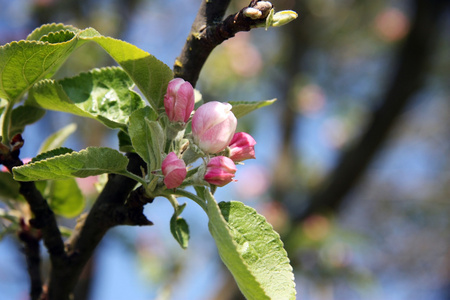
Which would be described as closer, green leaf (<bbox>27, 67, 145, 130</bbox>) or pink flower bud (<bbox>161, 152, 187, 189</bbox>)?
pink flower bud (<bbox>161, 152, 187, 189</bbox>)

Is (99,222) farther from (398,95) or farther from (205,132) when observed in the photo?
Answer: (398,95)

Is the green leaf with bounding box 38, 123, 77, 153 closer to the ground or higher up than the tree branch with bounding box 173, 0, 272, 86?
closer to the ground

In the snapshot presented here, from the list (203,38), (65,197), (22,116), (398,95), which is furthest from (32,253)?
(398,95)

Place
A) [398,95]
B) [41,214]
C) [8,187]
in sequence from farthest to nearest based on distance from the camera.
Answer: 1. [398,95]
2. [8,187]
3. [41,214]

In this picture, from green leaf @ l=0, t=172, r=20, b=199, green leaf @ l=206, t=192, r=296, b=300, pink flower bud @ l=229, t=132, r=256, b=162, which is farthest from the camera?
green leaf @ l=0, t=172, r=20, b=199

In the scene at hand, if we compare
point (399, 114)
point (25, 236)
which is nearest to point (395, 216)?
point (399, 114)

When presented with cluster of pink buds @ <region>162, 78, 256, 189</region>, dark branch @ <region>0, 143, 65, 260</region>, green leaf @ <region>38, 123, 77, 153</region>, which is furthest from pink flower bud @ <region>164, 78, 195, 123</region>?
green leaf @ <region>38, 123, 77, 153</region>

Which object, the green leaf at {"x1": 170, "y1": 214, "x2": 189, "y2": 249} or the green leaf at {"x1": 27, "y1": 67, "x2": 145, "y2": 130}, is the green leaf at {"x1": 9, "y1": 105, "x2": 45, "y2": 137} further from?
the green leaf at {"x1": 170, "y1": 214, "x2": 189, "y2": 249}

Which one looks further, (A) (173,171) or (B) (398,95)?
(B) (398,95)
